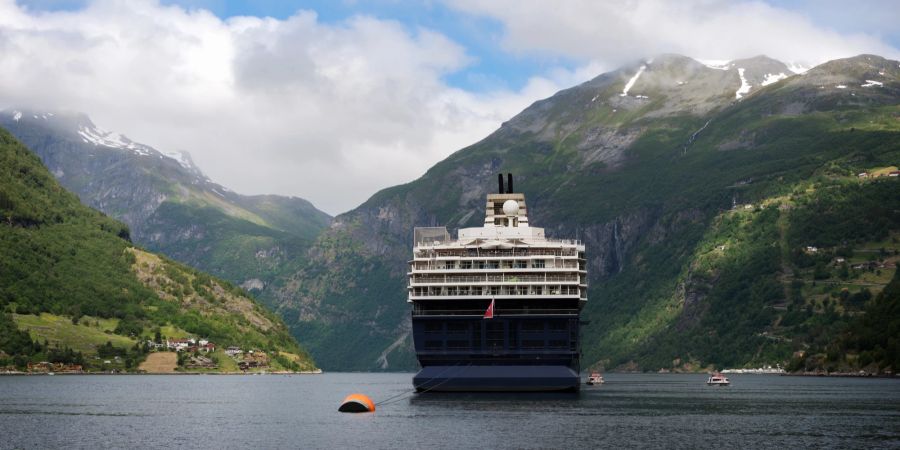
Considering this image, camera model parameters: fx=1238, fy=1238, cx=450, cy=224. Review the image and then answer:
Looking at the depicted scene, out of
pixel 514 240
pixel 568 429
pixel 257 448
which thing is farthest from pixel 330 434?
pixel 514 240

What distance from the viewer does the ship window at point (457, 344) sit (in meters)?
163

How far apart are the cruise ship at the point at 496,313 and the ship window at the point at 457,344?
0.13 meters

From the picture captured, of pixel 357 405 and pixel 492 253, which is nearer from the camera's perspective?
pixel 357 405

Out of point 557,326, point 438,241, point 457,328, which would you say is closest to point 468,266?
point 438,241

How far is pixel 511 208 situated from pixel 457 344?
33.4 meters

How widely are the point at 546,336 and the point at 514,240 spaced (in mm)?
16801

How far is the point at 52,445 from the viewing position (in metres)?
116

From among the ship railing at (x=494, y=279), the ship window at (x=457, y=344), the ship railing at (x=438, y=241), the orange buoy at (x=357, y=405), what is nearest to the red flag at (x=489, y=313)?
the ship window at (x=457, y=344)

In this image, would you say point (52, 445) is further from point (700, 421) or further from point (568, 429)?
point (700, 421)

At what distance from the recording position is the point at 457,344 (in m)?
163

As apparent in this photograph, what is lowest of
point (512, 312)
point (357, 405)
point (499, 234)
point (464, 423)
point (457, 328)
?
point (464, 423)

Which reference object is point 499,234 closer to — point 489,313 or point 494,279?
point 494,279

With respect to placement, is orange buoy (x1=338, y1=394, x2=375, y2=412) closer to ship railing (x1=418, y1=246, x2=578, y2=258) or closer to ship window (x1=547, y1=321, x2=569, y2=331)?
ship railing (x1=418, y1=246, x2=578, y2=258)

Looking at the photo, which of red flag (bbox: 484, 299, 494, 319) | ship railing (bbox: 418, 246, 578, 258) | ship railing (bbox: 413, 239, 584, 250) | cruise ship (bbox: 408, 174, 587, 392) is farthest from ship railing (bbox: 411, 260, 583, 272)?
red flag (bbox: 484, 299, 494, 319)
